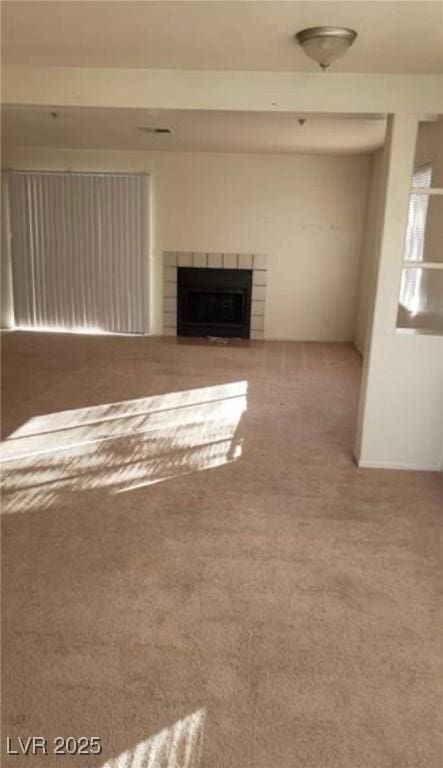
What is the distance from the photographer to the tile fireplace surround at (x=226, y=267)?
6875mm

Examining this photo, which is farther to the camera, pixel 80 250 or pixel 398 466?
pixel 80 250

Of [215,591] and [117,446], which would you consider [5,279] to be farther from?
[215,591]

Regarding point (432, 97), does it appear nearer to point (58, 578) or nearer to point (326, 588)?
point (326, 588)

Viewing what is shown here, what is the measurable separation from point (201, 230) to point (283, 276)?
1048 mm

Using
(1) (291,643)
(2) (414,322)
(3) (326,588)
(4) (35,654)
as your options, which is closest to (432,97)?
(2) (414,322)

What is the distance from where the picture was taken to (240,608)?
87.7 inches

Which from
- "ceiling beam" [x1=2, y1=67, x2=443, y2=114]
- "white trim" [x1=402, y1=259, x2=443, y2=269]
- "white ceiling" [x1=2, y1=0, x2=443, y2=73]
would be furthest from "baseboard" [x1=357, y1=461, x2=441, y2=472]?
"white ceiling" [x1=2, y1=0, x2=443, y2=73]

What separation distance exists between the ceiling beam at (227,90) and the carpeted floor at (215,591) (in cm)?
190

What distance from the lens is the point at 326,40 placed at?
2.32 meters

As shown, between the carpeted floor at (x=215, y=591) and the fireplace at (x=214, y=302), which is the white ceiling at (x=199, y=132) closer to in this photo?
the fireplace at (x=214, y=302)

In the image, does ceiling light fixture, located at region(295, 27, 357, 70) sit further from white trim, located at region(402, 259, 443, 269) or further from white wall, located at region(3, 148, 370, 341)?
white wall, located at region(3, 148, 370, 341)

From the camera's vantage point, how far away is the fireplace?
22.8 feet

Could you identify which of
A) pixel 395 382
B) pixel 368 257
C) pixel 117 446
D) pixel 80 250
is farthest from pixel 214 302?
pixel 395 382

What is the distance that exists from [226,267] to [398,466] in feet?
12.9
